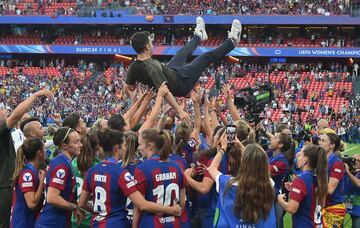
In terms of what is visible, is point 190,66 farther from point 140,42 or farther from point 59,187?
point 59,187

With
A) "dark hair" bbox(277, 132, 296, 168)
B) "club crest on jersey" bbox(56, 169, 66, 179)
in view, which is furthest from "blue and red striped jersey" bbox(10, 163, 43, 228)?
"dark hair" bbox(277, 132, 296, 168)

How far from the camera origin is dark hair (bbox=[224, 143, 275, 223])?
15.8 ft

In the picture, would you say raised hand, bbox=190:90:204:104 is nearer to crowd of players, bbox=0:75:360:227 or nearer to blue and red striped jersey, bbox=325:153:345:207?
crowd of players, bbox=0:75:360:227

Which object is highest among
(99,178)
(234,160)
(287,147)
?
(234,160)

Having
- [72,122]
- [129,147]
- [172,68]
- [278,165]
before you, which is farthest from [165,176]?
[172,68]

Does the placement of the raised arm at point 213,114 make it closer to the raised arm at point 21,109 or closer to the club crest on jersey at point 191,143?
the club crest on jersey at point 191,143

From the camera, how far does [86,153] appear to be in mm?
6207

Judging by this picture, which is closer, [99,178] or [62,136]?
[99,178]

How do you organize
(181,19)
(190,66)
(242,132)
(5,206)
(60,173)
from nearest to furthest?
(60,173) < (242,132) < (5,206) < (190,66) < (181,19)

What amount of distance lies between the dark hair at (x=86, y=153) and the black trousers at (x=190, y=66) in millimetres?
1896

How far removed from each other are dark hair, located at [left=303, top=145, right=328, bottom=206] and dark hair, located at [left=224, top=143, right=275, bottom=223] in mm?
1223

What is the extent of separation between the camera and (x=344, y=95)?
35562mm

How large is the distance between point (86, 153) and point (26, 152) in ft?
2.10

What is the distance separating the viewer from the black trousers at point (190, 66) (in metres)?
7.94
